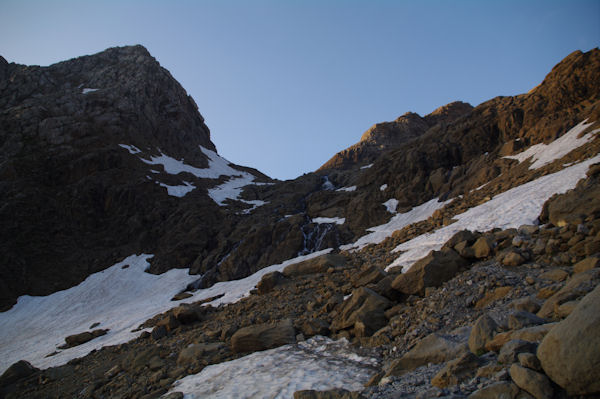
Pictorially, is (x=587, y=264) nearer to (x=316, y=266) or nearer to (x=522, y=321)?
(x=522, y=321)

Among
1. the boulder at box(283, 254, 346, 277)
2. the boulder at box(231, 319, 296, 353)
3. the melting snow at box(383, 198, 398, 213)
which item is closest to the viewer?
the boulder at box(231, 319, 296, 353)

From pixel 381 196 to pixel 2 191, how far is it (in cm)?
5353

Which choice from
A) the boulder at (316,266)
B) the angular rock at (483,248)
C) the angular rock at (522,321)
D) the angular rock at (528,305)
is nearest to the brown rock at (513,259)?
the angular rock at (483,248)

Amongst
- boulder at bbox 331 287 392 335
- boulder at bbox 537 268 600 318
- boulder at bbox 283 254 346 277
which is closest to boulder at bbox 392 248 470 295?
boulder at bbox 331 287 392 335

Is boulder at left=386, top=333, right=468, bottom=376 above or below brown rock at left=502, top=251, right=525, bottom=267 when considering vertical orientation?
below

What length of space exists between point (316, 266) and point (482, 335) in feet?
52.9

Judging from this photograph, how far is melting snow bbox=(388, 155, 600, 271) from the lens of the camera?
15945 mm

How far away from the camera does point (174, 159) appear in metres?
70.7

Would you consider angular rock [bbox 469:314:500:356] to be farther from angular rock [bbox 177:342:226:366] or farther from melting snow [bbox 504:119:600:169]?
melting snow [bbox 504:119:600:169]

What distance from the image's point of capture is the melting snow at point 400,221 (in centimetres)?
3172

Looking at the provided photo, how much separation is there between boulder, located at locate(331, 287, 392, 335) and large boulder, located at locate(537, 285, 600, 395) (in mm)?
7303

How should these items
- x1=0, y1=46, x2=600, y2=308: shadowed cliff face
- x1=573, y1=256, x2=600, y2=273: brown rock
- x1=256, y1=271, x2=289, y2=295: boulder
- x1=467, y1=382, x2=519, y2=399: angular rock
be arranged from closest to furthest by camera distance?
x1=467, y1=382, x2=519, y2=399: angular rock
x1=573, y1=256, x2=600, y2=273: brown rock
x1=256, y1=271, x2=289, y2=295: boulder
x1=0, y1=46, x2=600, y2=308: shadowed cliff face

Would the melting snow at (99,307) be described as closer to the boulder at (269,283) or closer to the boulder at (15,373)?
the boulder at (15,373)

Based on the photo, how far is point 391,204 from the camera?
1535 inches
